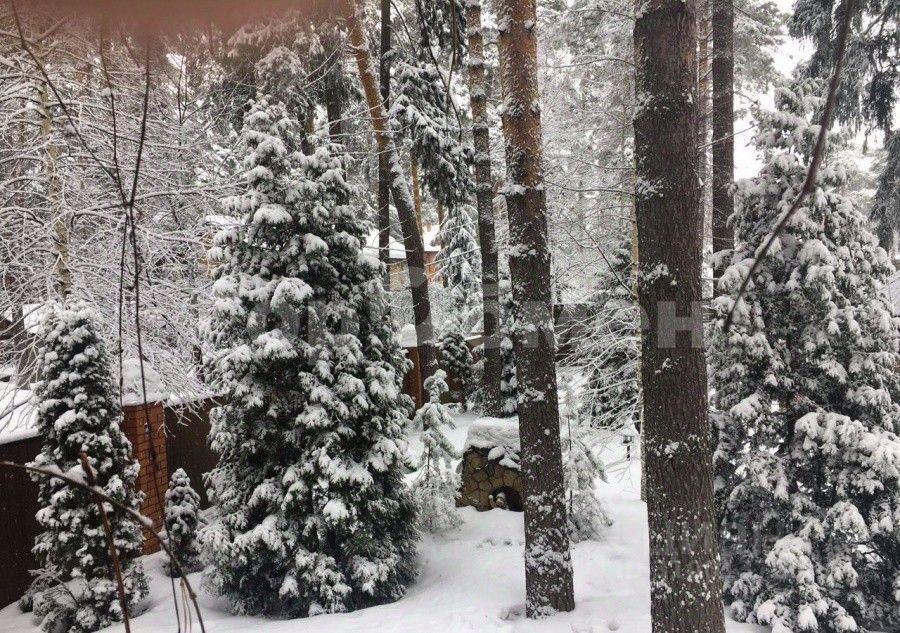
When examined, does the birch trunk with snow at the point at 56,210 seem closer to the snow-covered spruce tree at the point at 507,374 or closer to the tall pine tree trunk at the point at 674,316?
the snow-covered spruce tree at the point at 507,374

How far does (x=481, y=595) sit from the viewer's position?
5.45 metres

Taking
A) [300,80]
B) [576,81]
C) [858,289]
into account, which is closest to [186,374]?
[300,80]

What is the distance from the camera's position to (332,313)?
5.84 m

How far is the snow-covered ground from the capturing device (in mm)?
4781

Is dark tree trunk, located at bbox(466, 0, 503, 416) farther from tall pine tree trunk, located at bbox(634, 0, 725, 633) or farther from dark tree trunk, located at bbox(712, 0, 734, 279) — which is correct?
tall pine tree trunk, located at bbox(634, 0, 725, 633)

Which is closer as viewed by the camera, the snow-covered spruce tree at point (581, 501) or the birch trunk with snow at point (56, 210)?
the birch trunk with snow at point (56, 210)

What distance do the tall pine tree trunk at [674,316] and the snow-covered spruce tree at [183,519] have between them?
5.05 m

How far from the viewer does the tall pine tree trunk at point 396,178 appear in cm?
955

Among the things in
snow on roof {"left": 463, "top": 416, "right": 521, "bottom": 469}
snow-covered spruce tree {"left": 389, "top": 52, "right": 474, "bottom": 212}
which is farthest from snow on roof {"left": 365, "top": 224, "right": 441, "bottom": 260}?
snow on roof {"left": 463, "top": 416, "right": 521, "bottom": 469}

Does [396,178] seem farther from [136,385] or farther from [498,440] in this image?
[136,385]

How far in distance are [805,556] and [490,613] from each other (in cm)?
252

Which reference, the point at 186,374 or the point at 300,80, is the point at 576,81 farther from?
the point at 186,374

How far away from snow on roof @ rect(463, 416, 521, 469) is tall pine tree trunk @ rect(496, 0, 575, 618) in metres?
2.36

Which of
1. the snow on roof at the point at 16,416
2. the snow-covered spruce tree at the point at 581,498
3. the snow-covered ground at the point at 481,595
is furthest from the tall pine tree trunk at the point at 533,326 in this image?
the snow on roof at the point at 16,416
